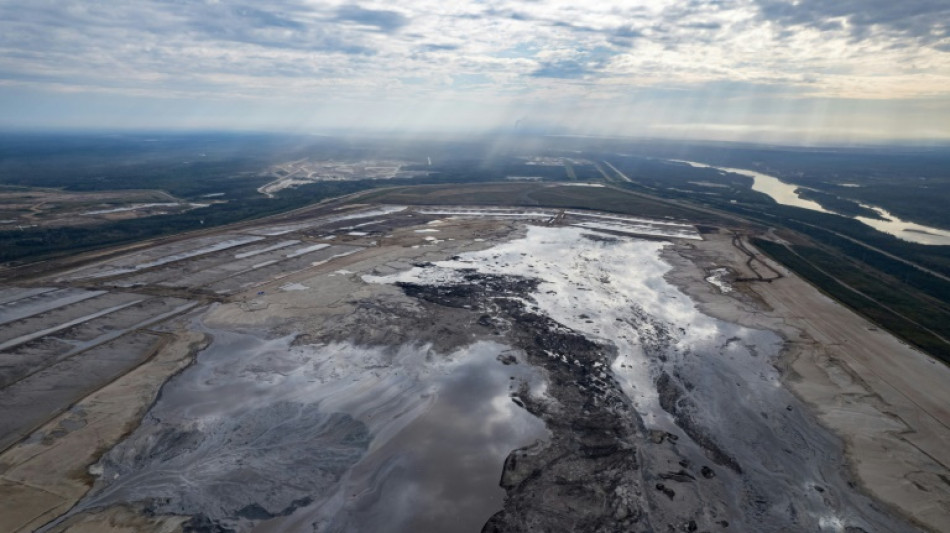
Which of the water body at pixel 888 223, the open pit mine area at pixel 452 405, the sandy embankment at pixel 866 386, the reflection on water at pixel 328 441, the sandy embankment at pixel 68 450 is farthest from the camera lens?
the water body at pixel 888 223

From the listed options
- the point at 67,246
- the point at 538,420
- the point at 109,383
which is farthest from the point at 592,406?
the point at 67,246

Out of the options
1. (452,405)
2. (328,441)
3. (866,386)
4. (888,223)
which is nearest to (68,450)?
(328,441)

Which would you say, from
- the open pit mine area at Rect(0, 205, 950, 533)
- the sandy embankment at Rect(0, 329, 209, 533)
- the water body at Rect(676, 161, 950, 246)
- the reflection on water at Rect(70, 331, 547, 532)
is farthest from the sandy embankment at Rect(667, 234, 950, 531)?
the water body at Rect(676, 161, 950, 246)

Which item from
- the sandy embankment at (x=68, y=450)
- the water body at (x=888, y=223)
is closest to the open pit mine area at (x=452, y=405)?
the sandy embankment at (x=68, y=450)

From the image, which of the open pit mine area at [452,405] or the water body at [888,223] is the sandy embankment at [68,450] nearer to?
the open pit mine area at [452,405]

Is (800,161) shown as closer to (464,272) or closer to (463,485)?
(464,272)

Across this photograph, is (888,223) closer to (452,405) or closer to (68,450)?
(452,405)

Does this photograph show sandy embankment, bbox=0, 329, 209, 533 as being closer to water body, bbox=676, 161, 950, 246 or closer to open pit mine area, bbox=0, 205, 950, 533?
open pit mine area, bbox=0, 205, 950, 533
